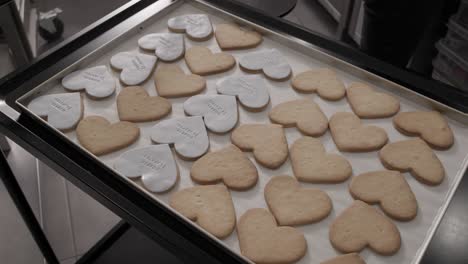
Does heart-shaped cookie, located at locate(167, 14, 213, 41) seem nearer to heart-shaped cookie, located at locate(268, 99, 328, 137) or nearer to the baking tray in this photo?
the baking tray

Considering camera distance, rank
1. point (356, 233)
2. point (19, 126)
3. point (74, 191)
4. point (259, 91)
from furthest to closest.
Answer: point (74, 191) < point (259, 91) < point (19, 126) < point (356, 233)

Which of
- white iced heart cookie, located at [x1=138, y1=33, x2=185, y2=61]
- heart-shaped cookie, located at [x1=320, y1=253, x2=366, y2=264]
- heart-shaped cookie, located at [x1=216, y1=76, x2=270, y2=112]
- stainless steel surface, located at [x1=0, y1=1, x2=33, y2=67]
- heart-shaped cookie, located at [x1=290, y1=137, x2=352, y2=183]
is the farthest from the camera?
stainless steel surface, located at [x1=0, y1=1, x2=33, y2=67]

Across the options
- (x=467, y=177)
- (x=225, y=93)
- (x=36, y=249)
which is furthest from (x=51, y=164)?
(x=36, y=249)

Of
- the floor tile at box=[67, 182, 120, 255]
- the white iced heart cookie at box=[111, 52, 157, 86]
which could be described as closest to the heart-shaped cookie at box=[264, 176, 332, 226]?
the white iced heart cookie at box=[111, 52, 157, 86]

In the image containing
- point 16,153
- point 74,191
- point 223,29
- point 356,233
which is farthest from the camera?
point 16,153

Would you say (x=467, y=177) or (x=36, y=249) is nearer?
(x=467, y=177)

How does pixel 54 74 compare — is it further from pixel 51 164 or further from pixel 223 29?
pixel 223 29
